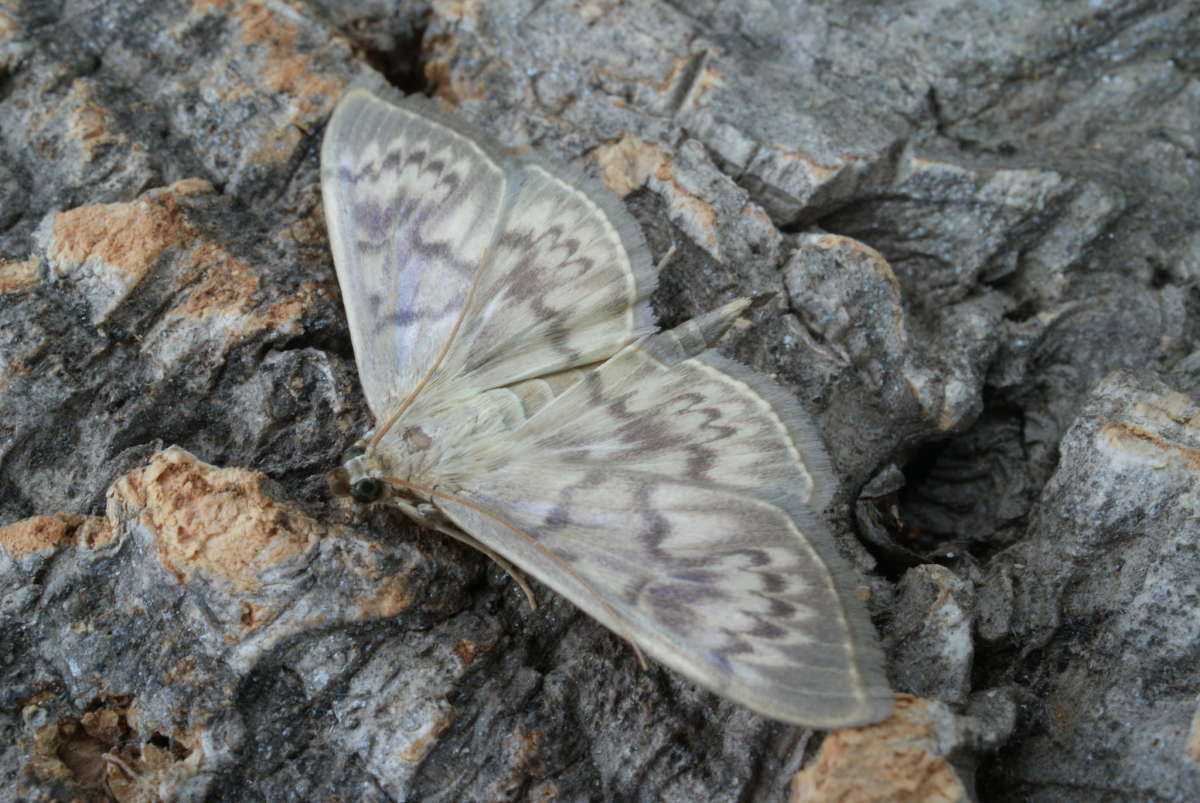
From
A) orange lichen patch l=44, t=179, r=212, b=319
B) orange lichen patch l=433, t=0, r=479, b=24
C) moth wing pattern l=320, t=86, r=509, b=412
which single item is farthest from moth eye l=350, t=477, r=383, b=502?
orange lichen patch l=433, t=0, r=479, b=24

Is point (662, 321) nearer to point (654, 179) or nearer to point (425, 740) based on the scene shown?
point (654, 179)

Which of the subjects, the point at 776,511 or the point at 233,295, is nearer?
the point at 776,511

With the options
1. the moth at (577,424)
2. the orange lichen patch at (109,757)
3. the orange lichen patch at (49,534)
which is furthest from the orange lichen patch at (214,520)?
the orange lichen patch at (109,757)

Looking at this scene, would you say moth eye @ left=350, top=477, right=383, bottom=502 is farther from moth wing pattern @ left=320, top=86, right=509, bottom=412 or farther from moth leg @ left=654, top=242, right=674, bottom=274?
moth leg @ left=654, top=242, right=674, bottom=274

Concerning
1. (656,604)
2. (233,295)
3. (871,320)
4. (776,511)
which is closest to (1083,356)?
(871,320)

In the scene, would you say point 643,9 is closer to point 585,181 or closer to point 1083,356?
point 585,181
